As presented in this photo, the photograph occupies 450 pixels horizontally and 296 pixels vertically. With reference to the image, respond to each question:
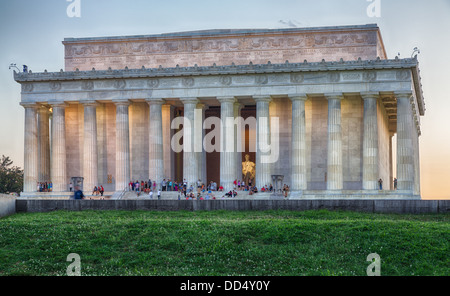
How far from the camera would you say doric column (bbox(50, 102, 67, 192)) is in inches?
2576

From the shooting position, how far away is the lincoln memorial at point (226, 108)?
60.7 meters

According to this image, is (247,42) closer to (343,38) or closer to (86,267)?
(343,38)

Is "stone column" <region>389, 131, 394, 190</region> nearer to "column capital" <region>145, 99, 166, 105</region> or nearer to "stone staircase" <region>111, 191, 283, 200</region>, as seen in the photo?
"stone staircase" <region>111, 191, 283, 200</region>

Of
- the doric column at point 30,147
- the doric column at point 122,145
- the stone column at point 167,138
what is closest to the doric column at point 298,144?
the stone column at point 167,138

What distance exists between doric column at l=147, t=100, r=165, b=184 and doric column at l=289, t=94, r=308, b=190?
11465 mm

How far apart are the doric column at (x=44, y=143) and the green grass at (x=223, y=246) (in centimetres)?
2992

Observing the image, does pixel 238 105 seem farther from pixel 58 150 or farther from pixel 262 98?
pixel 58 150

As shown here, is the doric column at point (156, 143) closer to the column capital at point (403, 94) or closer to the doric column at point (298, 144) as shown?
the doric column at point (298, 144)

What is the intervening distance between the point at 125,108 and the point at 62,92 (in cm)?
590

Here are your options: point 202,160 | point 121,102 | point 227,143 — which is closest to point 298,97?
point 227,143

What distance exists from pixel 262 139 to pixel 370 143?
9.08 metres

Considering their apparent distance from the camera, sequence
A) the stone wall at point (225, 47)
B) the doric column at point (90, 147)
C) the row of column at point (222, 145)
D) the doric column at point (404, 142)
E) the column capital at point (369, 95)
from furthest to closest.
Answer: the stone wall at point (225, 47)
the doric column at point (90, 147)
the row of column at point (222, 145)
the column capital at point (369, 95)
the doric column at point (404, 142)

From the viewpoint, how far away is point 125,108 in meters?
64.6
